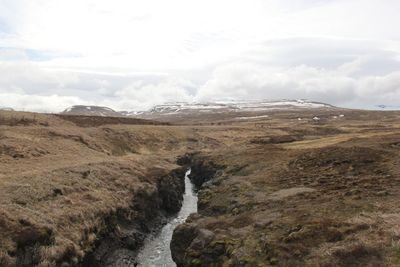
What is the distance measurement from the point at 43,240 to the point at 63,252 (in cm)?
147

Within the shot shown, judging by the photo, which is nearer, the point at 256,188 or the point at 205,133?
the point at 256,188

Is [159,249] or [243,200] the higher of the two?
[243,200]

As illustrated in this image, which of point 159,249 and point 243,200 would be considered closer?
point 243,200

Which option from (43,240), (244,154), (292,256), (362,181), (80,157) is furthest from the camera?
(244,154)

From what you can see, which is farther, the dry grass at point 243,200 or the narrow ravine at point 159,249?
the narrow ravine at point 159,249

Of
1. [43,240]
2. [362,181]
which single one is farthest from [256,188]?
[43,240]

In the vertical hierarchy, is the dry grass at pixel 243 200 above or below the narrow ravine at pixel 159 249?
above

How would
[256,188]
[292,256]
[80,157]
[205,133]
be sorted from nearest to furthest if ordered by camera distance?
1. [292,256]
2. [256,188]
3. [80,157]
4. [205,133]

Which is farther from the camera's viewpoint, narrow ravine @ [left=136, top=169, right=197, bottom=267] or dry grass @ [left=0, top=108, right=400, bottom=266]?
narrow ravine @ [left=136, top=169, right=197, bottom=267]

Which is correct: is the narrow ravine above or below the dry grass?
below

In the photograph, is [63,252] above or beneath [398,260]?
beneath

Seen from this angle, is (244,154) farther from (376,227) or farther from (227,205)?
(376,227)

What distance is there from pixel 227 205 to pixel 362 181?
1185cm

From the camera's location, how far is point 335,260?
21.9 meters
